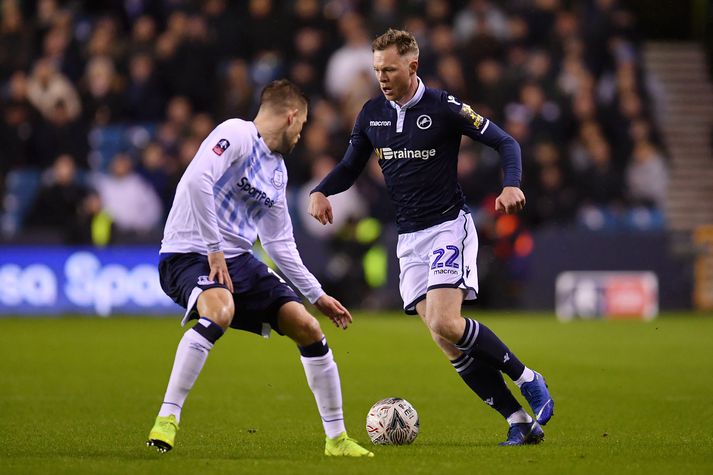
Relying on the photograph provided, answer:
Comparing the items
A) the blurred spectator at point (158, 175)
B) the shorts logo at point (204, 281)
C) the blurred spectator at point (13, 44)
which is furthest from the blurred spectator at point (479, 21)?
the shorts logo at point (204, 281)

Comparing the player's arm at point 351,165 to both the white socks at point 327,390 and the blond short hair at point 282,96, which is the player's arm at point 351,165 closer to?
the blond short hair at point 282,96

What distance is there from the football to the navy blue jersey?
3.54ft

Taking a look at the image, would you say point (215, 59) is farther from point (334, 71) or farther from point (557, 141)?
point (557, 141)

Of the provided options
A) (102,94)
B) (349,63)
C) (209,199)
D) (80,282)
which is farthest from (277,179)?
(102,94)

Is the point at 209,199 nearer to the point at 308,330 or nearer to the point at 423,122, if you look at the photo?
the point at 308,330

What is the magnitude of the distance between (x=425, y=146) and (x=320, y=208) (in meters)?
A: 0.73

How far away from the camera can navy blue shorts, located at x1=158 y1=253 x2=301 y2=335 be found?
7.06 m

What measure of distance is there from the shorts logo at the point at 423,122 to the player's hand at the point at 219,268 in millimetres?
1571

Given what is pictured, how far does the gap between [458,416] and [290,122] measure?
9.28ft

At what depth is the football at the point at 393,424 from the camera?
755 cm

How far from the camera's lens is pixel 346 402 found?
9758 mm

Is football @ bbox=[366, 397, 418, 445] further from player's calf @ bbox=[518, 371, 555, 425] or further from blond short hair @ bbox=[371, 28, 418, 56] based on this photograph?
blond short hair @ bbox=[371, 28, 418, 56]

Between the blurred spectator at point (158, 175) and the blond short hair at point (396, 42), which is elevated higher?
the blond short hair at point (396, 42)

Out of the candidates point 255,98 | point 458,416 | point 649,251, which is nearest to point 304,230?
point 255,98
